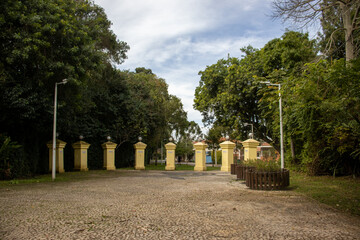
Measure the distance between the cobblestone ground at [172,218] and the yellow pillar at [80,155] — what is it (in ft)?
44.4

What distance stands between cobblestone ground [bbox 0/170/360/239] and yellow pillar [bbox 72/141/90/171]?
44.4ft

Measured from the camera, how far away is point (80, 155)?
22297 millimetres

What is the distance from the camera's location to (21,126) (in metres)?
15.8

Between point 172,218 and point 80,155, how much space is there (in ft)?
59.0

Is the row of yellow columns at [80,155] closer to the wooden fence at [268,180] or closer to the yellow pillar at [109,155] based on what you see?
the yellow pillar at [109,155]

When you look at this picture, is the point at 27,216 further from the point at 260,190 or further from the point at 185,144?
the point at 185,144

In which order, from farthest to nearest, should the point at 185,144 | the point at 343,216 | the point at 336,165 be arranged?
the point at 185,144 → the point at 336,165 → the point at 343,216

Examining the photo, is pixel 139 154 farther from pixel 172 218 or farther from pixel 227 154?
pixel 172 218

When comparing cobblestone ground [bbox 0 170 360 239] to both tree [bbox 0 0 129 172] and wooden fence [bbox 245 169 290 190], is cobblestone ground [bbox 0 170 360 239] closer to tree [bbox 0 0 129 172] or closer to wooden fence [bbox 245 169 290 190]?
wooden fence [bbox 245 169 290 190]

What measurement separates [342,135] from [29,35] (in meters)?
14.6

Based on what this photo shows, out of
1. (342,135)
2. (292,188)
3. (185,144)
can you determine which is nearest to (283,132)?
(342,135)

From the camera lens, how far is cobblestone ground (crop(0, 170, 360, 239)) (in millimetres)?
4906

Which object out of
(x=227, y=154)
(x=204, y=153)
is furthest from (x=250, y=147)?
(x=204, y=153)

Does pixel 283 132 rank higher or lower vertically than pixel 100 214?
higher
